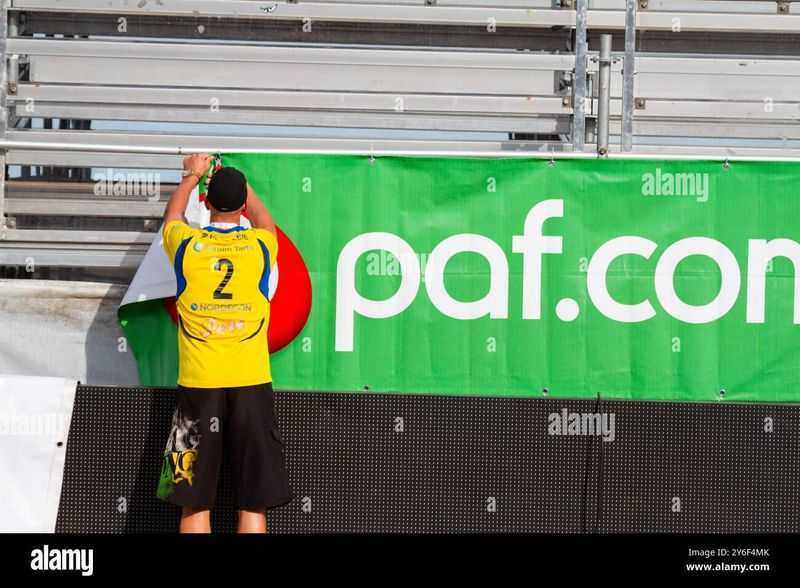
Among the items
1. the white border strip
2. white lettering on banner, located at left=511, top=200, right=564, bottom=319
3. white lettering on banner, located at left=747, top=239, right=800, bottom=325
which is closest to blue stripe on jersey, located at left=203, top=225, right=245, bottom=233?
the white border strip

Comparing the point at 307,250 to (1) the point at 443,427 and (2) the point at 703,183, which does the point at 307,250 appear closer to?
(1) the point at 443,427

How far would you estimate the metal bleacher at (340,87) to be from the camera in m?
7.20

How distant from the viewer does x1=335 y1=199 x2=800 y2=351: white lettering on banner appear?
679 cm

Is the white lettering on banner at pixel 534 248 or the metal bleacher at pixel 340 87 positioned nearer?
the white lettering on banner at pixel 534 248

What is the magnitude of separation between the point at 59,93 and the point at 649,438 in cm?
415

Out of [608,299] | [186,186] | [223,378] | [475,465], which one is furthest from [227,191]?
[608,299]

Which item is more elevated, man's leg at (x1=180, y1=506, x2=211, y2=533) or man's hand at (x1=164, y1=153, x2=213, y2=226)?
man's hand at (x1=164, y1=153, x2=213, y2=226)

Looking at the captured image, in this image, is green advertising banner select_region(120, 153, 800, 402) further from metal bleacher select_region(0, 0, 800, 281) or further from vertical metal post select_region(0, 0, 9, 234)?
vertical metal post select_region(0, 0, 9, 234)

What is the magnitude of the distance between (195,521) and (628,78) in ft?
11.8

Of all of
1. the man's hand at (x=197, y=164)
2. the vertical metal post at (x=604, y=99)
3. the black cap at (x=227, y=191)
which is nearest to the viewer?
the black cap at (x=227, y=191)

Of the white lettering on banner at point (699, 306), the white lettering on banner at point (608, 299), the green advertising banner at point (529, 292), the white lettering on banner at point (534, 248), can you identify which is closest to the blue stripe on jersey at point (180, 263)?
the green advertising banner at point (529, 292)

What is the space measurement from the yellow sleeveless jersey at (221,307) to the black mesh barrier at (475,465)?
2.56 ft

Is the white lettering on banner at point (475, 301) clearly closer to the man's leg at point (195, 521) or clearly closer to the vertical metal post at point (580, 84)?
the vertical metal post at point (580, 84)

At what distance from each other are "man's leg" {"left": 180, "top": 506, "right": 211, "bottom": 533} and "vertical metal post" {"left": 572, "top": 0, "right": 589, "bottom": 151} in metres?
3.06
